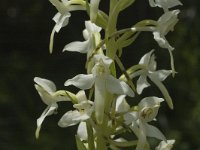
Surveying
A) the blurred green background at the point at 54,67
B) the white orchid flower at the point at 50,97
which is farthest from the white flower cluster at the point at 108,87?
the blurred green background at the point at 54,67

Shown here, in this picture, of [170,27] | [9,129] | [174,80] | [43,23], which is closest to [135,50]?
[174,80]

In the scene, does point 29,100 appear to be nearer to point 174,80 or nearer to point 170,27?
point 174,80

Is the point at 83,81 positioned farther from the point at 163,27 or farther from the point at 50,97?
the point at 163,27

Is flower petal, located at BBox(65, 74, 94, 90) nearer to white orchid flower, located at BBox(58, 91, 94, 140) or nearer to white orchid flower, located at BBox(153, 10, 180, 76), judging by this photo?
white orchid flower, located at BBox(58, 91, 94, 140)

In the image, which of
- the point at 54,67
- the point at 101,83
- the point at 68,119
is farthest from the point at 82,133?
the point at 54,67

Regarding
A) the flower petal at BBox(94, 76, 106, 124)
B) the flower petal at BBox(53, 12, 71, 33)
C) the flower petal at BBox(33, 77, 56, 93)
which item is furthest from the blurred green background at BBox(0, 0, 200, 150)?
the flower petal at BBox(94, 76, 106, 124)

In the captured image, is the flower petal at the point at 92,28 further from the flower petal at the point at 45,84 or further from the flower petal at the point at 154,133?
the flower petal at the point at 154,133
